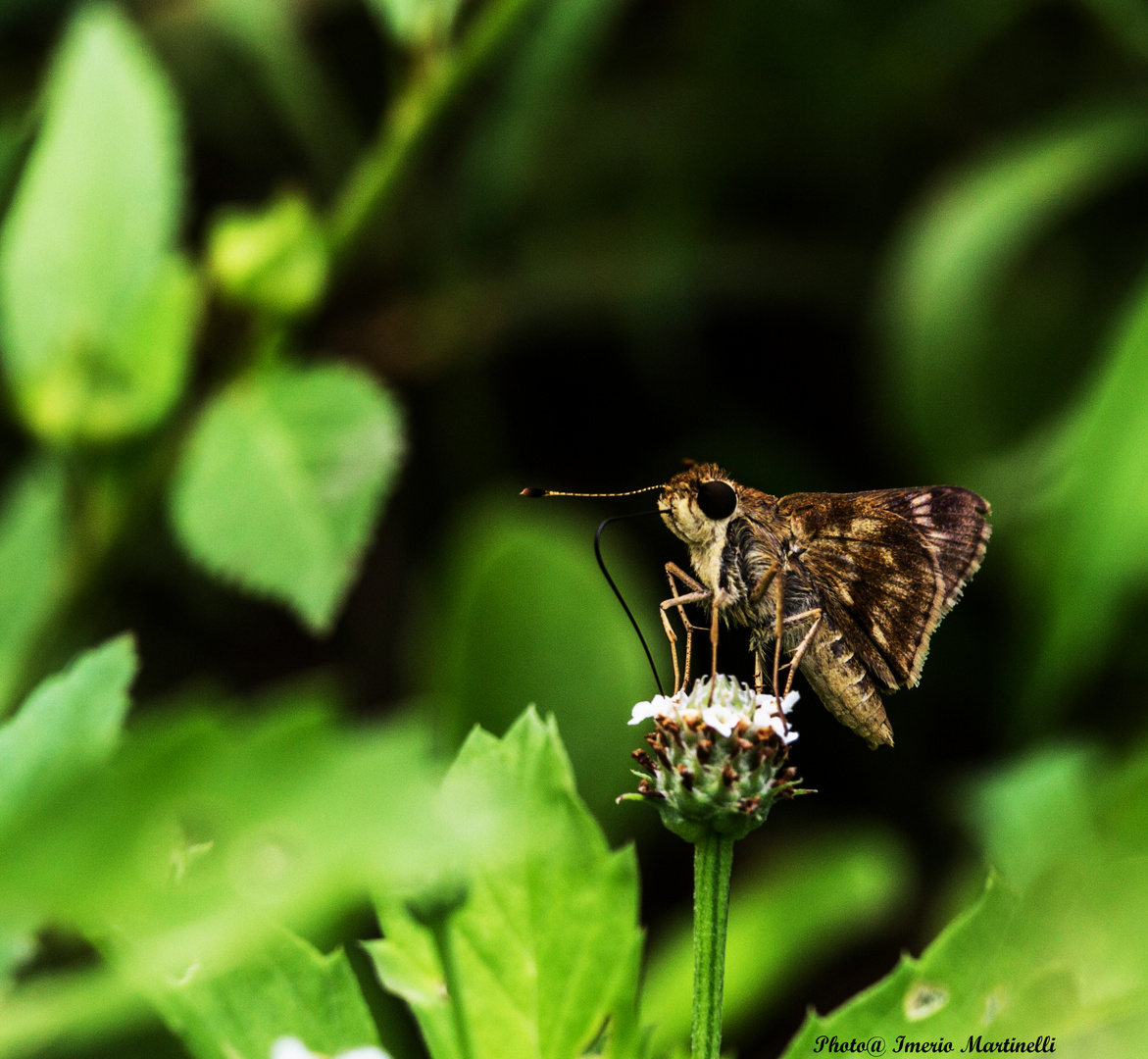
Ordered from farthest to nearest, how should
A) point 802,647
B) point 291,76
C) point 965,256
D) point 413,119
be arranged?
point 291,76
point 965,256
point 413,119
point 802,647

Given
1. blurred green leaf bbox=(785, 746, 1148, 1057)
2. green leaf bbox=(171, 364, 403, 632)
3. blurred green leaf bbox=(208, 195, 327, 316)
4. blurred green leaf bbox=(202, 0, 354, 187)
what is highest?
blurred green leaf bbox=(202, 0, 354, 187)

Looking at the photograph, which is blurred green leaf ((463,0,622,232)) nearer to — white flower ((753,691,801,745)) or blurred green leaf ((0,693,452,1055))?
white flower ((753,691,801,745))

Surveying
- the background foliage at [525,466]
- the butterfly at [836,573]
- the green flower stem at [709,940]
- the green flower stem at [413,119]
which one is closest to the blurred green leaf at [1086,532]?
the background foliage at [525,466]

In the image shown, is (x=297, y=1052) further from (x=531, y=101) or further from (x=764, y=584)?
(x=531, y=101)

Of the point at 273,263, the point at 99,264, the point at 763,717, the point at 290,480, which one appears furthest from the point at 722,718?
the point at 99,264

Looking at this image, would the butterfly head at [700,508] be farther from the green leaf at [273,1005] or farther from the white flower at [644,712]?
the green leaf at [273,1005]

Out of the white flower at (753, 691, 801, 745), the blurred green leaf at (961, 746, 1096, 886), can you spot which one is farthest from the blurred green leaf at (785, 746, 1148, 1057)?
the blurred green leaf at (961, 746, 1096, 886)

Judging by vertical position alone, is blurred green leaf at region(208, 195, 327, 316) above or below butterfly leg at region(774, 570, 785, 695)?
above

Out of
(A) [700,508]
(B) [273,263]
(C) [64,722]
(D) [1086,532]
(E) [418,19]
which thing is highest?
(E) [418,19]
